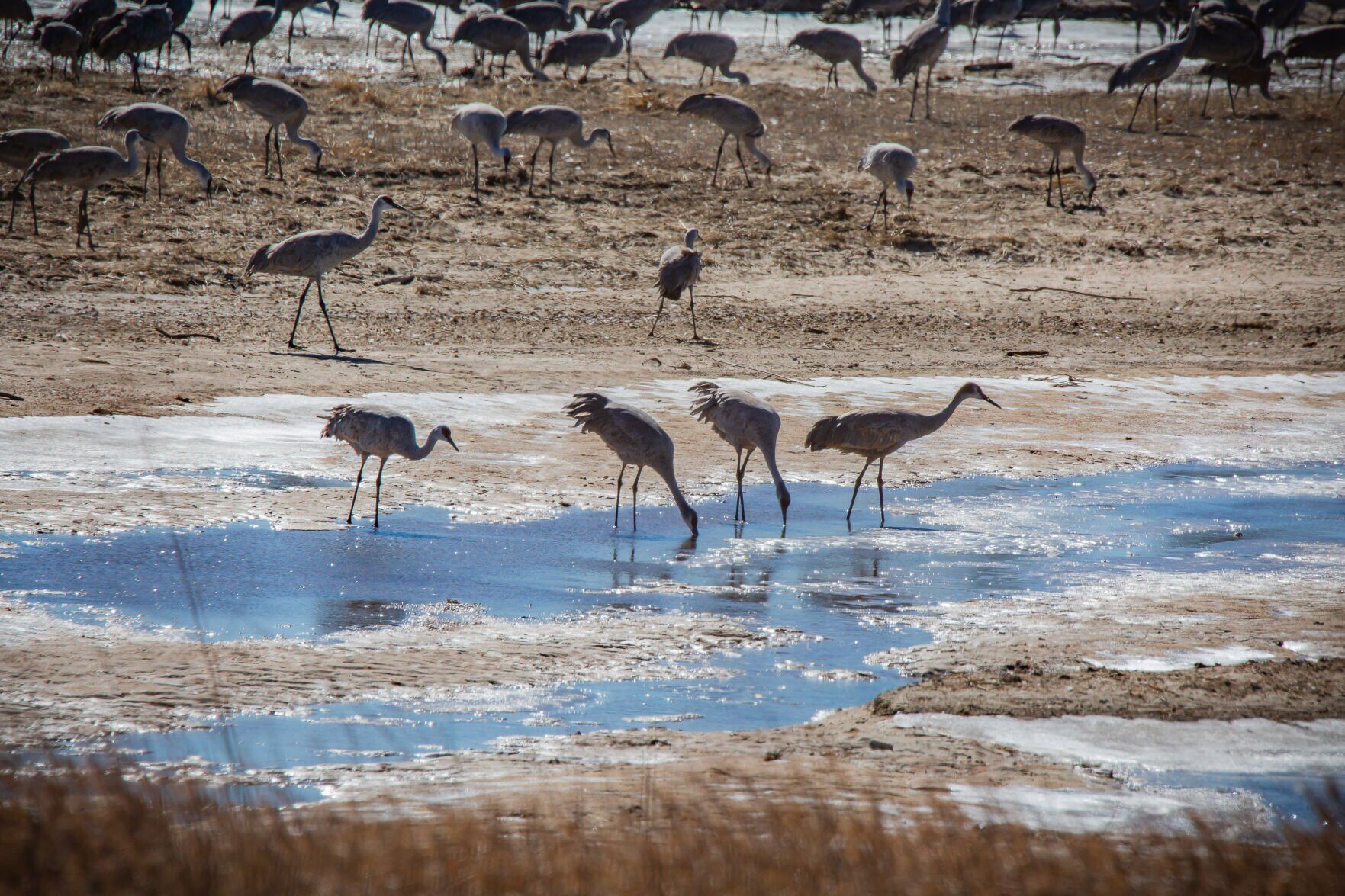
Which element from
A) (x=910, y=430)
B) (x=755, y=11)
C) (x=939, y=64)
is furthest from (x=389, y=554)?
(x=755, y=11)

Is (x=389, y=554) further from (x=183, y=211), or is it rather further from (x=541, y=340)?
(x=183, y=211)

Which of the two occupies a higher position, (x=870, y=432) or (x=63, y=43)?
(x=63, y=43)

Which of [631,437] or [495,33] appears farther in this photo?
[495,33]

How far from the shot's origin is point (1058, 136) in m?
21.0

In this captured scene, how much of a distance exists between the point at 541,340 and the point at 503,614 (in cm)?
766

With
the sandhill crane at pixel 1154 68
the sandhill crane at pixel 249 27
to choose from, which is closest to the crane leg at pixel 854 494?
the sandhill crane at pixel 1154 68

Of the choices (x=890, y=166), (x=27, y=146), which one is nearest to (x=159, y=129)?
(x=27, y=146)

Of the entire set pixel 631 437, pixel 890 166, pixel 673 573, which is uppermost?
pixel 890 166

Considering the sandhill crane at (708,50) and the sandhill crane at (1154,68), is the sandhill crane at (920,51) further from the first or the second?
the sandhill crane at (1154,68)

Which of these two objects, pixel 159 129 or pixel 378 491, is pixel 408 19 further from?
pixel 378 491

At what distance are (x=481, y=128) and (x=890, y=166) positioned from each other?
6.21 m

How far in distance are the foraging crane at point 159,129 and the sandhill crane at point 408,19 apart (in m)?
10.5

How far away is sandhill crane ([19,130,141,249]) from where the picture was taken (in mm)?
15141

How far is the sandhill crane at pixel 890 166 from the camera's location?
1894 cm
